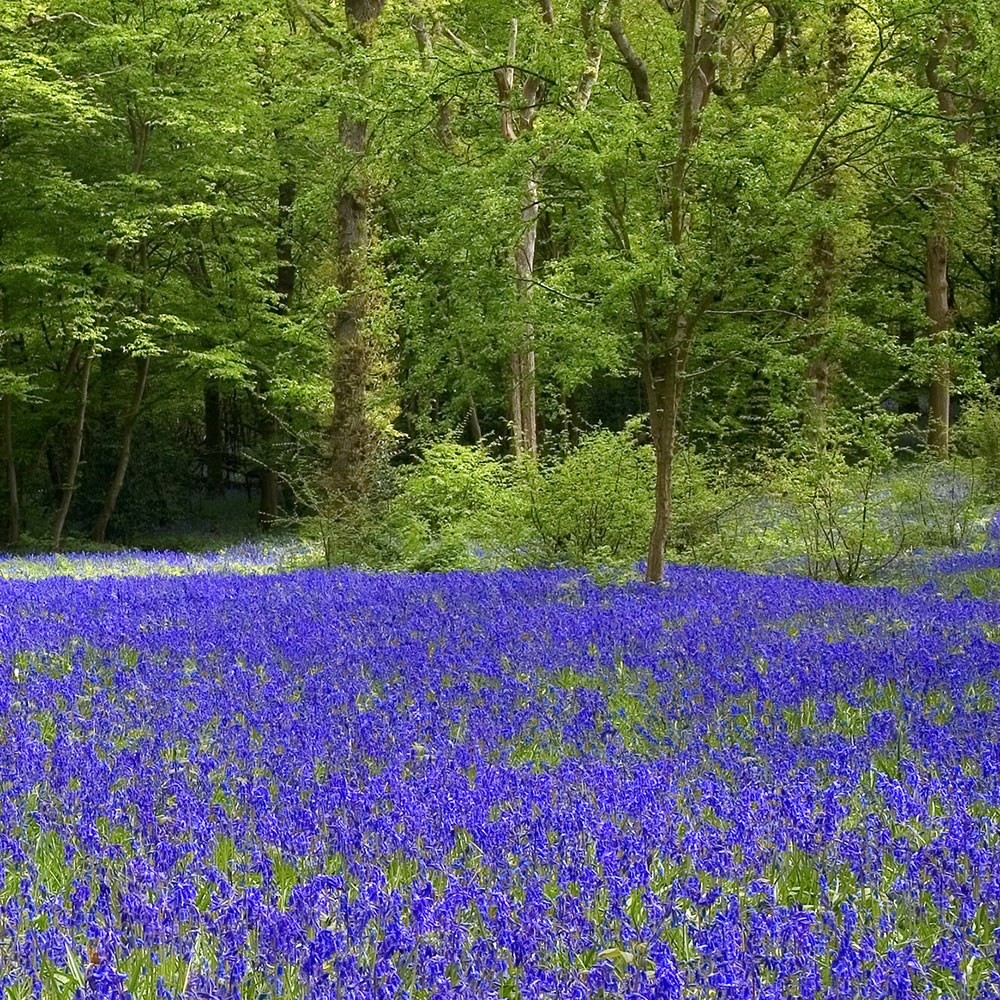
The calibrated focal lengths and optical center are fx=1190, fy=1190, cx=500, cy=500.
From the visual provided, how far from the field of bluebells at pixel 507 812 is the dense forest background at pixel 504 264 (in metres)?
3.99

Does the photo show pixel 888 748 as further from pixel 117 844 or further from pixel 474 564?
pixel 474 564

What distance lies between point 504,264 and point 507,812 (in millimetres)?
7944

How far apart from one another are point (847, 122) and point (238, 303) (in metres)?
18.7

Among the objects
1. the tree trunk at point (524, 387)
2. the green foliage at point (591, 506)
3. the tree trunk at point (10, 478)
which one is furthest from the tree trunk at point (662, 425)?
the tree trunk at point (10, 478)

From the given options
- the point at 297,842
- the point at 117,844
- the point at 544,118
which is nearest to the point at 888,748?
the point at 297,842

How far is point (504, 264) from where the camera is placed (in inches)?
447

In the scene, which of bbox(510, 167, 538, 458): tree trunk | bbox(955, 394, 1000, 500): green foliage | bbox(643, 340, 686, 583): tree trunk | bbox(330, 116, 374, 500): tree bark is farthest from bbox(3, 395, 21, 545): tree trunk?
bbox(955, 394, 1000, 500): green foliage

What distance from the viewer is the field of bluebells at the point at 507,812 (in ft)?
9.44

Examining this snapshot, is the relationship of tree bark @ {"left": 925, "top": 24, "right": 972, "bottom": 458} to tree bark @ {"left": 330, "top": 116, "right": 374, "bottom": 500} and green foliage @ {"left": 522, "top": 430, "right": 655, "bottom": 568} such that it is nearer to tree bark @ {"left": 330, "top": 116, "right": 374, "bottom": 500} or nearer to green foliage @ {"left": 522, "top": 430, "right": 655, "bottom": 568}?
green foliage @ {"left": 522, "top": 430, "right": 655, "bottom": 568}

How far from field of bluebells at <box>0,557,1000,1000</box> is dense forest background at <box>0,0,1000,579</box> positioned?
13.1 feet

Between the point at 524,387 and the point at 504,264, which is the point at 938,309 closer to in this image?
the point at 524,387

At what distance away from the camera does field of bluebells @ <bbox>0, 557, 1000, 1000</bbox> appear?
9.44ft

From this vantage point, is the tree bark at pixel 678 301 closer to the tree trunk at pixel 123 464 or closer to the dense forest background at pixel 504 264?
the dense forest background at pixel 504 264

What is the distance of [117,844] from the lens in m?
3.88
